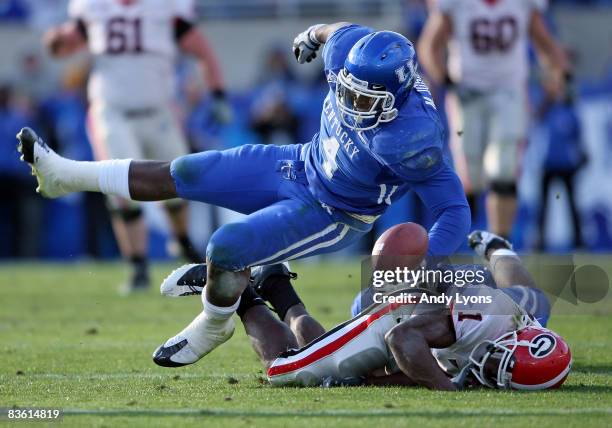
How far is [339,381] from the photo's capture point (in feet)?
16.2

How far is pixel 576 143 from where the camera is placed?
1299 centimetres

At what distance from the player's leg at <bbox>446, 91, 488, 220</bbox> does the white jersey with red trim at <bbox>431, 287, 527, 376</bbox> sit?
164 inches

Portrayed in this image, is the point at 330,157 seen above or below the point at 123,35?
above

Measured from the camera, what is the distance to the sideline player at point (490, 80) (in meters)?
8.89

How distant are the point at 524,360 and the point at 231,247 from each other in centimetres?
124

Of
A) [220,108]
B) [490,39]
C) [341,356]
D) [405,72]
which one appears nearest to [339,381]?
[341,356]

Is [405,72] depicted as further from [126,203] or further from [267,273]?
[126,203]

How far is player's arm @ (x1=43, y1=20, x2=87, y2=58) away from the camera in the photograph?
9.24 metres

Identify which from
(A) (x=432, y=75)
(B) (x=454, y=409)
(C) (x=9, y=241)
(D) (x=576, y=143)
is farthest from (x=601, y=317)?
(C) (x=9, y=241)

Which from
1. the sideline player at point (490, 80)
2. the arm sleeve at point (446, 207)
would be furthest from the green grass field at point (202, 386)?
the sideline player at point (490, 80)

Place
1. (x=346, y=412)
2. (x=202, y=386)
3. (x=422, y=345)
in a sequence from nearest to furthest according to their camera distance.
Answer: (x=346, y=412) → (x=422, y=345) → (x=202, y=386)

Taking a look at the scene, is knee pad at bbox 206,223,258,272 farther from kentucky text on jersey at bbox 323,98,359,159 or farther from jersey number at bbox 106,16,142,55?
jersey number at bbox 106,16,142,55

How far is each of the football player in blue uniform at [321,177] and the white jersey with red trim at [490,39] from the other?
359 centimetres

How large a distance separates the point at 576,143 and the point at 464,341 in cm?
859
